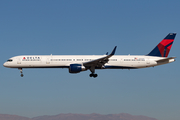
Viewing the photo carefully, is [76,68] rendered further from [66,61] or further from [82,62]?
[66,61]

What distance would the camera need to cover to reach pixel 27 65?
59406 mm

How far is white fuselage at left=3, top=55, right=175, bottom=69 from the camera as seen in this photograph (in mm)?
59438

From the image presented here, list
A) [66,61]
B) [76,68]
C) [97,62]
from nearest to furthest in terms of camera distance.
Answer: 1. [97,62]
2. [76,68]
3. [66,61]

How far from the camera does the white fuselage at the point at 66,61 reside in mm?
59438

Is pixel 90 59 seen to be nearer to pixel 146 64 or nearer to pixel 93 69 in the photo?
pixel 93 69

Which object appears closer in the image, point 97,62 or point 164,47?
point 97,62

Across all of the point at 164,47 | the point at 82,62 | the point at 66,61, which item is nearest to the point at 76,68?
the point at 82,62

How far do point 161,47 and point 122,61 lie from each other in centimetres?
1032

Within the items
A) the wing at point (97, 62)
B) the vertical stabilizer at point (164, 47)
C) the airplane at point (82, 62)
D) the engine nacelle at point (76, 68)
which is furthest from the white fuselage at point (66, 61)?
the vertical stabilizer at point (164, 47)

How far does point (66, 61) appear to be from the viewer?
2344 inches

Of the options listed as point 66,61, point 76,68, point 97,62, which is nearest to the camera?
point 97,62

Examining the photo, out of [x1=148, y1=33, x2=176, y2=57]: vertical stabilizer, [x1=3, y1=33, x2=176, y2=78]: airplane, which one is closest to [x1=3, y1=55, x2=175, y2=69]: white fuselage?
[x1=3, y1=33, x2=176, y2=78]: airplane

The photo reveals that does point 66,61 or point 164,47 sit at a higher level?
point 164,47

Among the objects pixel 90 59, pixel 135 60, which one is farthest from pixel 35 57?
pixel 135 60
